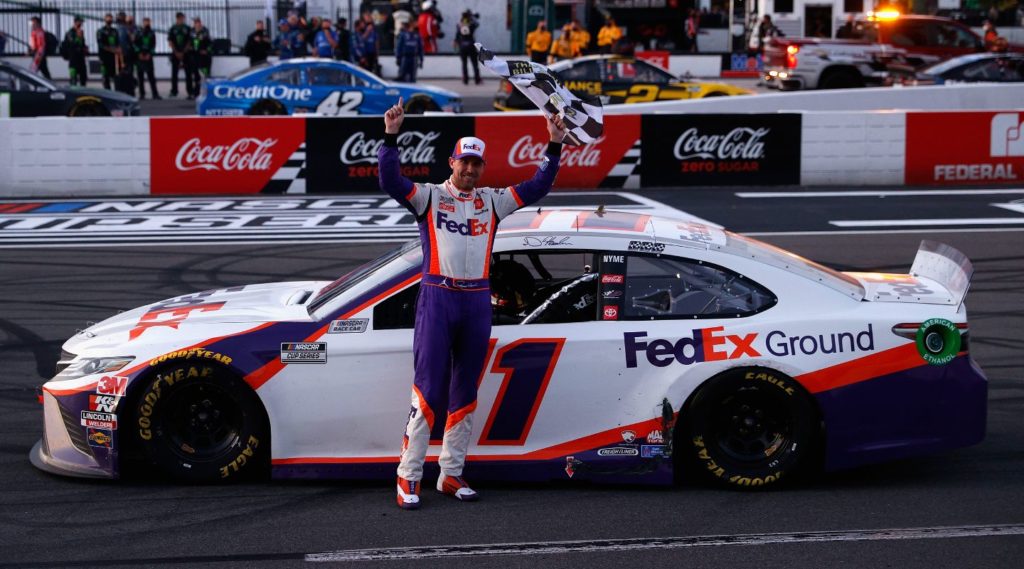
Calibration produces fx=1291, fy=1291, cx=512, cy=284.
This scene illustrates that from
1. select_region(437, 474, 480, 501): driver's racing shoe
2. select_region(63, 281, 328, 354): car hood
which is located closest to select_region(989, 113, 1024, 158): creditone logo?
select_region(63, 281, 328, 354): car hood

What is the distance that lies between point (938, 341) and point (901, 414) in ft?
1.20

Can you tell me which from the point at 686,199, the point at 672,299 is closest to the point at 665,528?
the point at 672,299

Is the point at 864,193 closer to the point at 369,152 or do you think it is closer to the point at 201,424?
the point at 369,152


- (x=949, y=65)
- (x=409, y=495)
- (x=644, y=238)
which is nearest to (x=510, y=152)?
(x=644, y=238)

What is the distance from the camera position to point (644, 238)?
234 inches

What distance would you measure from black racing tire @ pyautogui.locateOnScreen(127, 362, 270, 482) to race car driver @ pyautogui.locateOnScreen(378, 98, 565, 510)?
701 mm

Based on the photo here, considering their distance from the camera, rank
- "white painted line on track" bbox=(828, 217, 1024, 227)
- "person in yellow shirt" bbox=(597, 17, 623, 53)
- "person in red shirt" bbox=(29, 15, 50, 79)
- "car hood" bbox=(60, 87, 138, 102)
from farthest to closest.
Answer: "person in yellow shirt" bbox=(597, 17, 623, 53) → "person in red shirt" bbox=(29, 15, 50, 79) → "car hood" bbox=(60, 87, 138, 102) → "white painted line on track" bbox=(828, 217, 1024, 227)

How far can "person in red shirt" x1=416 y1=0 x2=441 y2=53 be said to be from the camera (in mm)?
36156

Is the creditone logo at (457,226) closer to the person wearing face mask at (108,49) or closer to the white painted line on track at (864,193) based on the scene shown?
the white painted line on track at (864,193)

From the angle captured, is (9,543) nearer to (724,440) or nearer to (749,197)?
(724,440)

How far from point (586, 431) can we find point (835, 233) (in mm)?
8712

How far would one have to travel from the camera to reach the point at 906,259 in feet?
39.5

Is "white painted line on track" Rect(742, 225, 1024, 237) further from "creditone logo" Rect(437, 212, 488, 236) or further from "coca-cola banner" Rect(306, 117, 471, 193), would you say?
"creditone logo" Rect(437, 212, 488, 236)

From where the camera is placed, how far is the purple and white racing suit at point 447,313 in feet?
18.2
